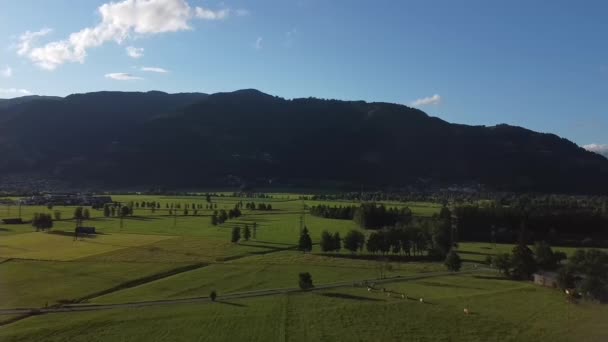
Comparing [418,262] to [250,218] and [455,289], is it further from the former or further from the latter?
[250,218]

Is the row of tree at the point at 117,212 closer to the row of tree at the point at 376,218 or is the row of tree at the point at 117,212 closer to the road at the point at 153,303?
the row of tree at the point at 376,218

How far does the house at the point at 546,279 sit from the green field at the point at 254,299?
2.49m

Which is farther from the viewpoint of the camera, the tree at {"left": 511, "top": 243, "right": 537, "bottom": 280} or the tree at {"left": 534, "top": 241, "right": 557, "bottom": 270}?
the tree at {"left": 534, "top": 241, "right": 557, "bottom": 270}

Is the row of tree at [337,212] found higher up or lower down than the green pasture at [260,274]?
higher up

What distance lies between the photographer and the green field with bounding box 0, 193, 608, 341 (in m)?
49.9

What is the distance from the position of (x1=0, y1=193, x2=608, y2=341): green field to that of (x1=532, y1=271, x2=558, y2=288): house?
2.49m

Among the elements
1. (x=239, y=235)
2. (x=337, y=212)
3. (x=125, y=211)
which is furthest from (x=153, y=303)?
(x=337, y=212)

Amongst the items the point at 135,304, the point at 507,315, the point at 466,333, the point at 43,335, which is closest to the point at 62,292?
the point at 135,304

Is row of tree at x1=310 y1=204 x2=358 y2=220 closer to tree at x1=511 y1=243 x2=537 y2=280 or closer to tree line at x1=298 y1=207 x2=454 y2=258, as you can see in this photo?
tree line at x1=298 y1=207 x2=454 y2=258

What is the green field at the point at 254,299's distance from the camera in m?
49.9

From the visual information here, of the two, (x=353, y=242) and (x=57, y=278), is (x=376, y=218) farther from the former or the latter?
(x=57, y=278)

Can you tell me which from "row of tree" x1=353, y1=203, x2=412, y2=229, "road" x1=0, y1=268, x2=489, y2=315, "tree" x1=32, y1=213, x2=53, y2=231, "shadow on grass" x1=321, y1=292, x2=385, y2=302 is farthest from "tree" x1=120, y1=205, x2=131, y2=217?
"shadow on grass" x1=321, y1=292, x2=385, y2=302

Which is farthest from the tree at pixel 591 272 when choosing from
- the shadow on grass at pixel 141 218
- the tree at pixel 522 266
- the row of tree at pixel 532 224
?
the shadow on grass at pixel 141 218

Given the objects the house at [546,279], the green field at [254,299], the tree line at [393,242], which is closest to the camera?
the green field at [254,299]
